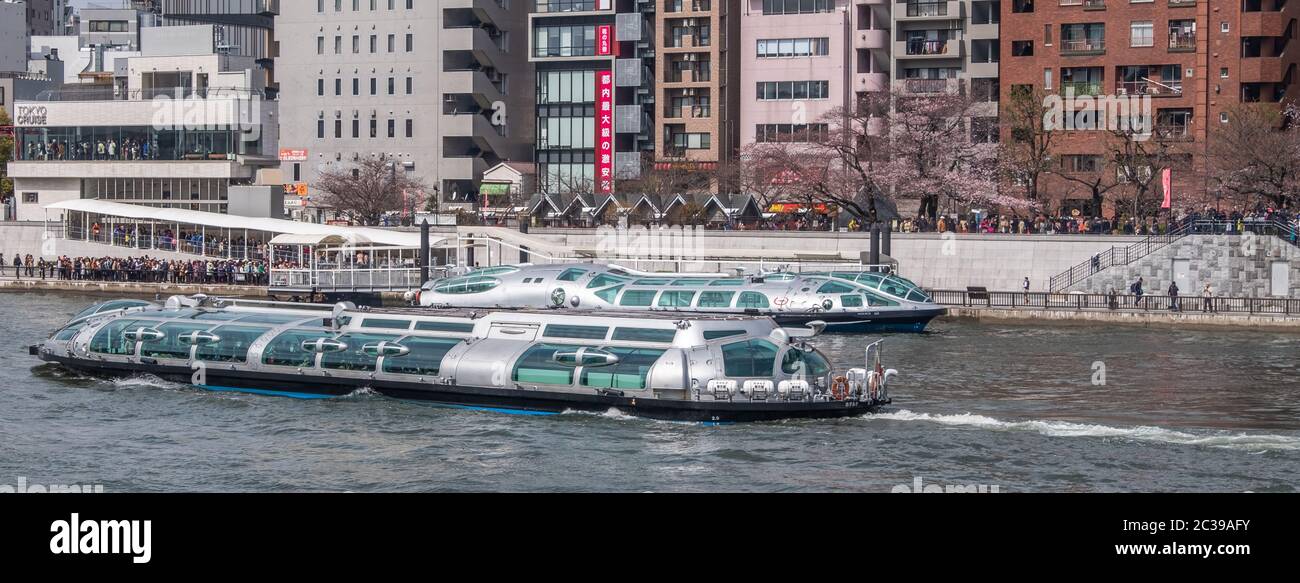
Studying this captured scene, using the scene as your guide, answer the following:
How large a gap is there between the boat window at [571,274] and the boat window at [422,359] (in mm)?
22616

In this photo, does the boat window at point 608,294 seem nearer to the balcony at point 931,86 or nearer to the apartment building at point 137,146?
the balcony at point 931,86

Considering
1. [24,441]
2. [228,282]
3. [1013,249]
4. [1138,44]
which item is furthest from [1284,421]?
[228,282]

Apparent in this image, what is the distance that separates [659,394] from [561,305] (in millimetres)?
26526

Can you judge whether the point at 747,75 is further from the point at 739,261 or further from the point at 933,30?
the point at 739,261

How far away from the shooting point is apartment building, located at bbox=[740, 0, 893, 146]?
4151 inches

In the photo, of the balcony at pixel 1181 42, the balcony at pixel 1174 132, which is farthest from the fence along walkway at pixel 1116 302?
the balcony at pixel 1181 42

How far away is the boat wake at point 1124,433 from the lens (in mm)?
34781

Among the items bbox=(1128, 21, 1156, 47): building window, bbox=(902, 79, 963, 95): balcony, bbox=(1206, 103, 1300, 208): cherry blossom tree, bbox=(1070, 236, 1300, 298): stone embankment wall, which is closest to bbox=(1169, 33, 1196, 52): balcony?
bbox=(1128, 21, 1156, 47): building window

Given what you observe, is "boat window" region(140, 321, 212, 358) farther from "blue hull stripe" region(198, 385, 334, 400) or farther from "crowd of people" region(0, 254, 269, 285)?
"crowd of people" region(0, 254, 269, 285)

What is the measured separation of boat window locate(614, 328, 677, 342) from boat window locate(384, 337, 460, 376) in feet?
15.2

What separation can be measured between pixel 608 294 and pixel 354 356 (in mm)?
22409

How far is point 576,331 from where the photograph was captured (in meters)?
42.2
